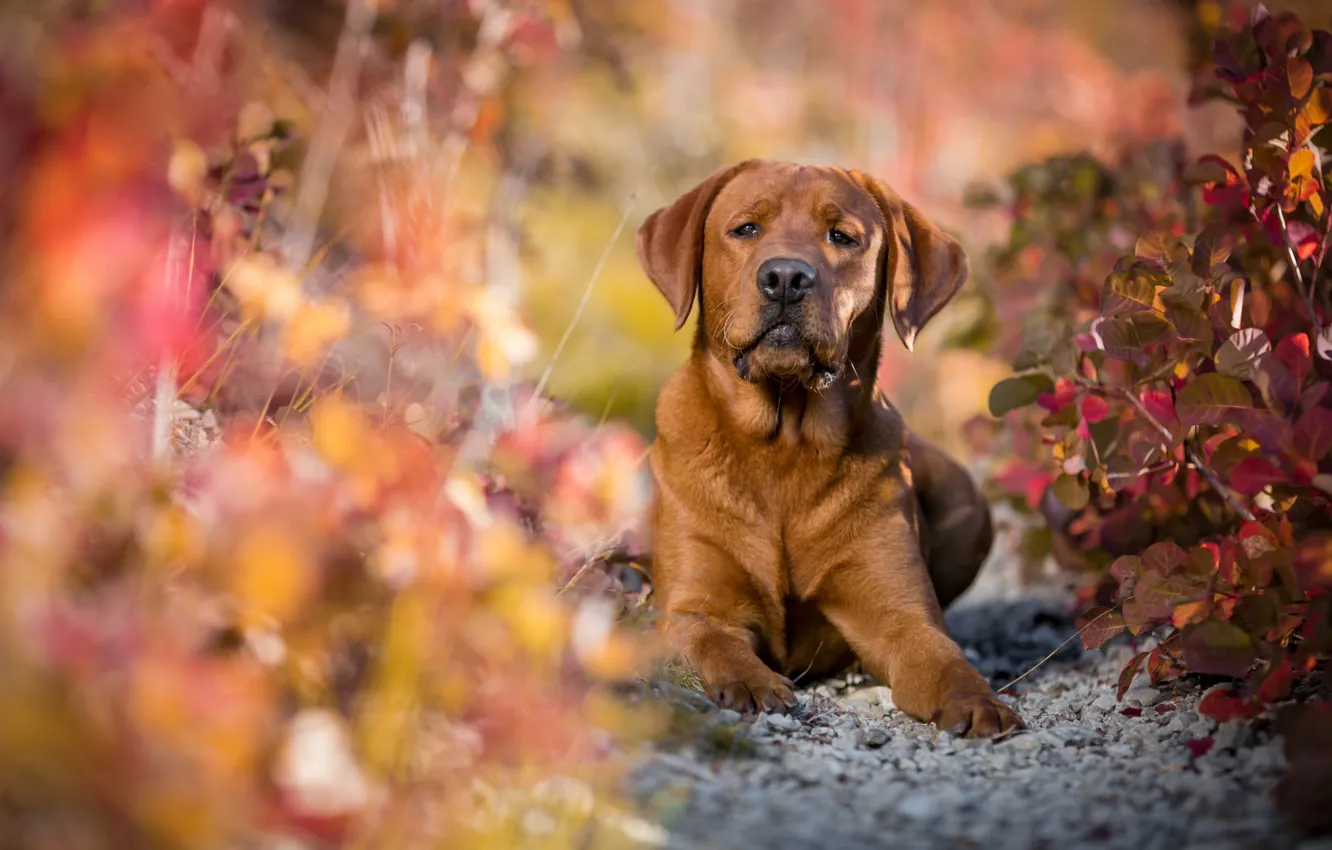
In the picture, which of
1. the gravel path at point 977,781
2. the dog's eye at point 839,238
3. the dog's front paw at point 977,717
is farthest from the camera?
the dog's eye at point 839,238

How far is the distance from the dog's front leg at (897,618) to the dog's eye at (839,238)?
85cm

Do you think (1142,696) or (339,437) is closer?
(339,437)

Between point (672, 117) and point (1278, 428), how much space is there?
7759 mm

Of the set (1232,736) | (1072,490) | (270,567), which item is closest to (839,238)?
(1072,490)

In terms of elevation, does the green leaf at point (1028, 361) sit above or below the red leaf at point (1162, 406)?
above

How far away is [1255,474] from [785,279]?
1.29m

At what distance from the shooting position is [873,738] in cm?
291

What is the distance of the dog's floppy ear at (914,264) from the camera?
3.66 meters

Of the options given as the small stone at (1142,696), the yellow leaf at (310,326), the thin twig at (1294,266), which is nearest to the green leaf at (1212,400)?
the thin twig at (1294,266)

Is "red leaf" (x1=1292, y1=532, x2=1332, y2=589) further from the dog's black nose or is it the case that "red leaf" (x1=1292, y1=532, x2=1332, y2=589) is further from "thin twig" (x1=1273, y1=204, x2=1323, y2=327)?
the dog's black nose

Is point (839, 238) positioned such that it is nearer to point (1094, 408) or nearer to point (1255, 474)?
point (1094, 408)

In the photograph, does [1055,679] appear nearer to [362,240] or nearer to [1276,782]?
[1276,782]

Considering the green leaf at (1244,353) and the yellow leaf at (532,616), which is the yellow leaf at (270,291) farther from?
the green leaf at (1244,353)

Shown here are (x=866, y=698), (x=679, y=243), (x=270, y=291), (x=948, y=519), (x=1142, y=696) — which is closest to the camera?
(x=270, y=291)
